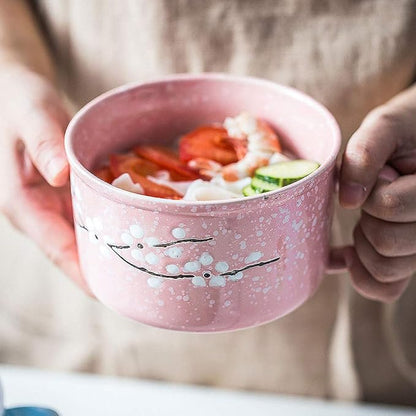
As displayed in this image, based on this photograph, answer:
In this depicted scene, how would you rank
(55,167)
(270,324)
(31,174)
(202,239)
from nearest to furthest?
(202,239)
(55,167)
(31,174)
(270,324)

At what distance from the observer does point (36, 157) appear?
72 cm

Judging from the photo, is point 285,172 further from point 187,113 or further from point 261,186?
point 187,113

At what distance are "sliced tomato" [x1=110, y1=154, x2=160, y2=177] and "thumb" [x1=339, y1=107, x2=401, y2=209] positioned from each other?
7.9 inches

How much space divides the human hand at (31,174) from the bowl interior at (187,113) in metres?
0.06

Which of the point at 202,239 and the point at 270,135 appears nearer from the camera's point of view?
the point at 202,239

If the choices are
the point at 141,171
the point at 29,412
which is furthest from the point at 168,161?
the point at 29,412

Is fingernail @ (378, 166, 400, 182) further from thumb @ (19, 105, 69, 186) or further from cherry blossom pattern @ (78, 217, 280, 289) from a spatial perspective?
thumb @ (19, 105, 69, 186)

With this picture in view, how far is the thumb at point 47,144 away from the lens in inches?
27.0

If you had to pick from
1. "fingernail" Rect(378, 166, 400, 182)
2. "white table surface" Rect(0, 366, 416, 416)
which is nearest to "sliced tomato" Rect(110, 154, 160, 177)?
"fingernail" Rect(378, 166, 400, 182)

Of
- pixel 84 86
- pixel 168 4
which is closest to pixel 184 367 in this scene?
pixel 84 86

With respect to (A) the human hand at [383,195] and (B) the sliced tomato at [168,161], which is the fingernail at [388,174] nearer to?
(A) the human hand at [383,195]

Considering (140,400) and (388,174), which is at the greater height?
(388,174)

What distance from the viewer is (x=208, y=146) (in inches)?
29.6

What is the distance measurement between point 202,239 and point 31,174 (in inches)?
13.1
